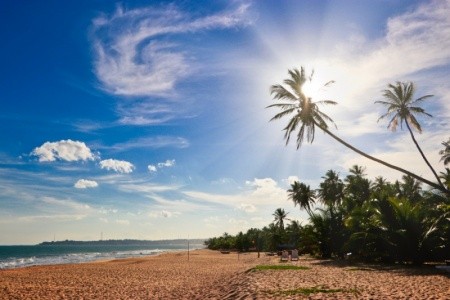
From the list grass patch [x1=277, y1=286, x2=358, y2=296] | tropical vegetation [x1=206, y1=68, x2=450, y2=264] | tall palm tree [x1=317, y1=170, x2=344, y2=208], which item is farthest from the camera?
tall palm tree [x1=317, y1=170, x2=344, y2=208]

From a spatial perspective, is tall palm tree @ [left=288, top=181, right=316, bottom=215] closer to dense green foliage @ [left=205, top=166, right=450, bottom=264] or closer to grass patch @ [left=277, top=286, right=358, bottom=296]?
dense green foliage @ [left=205, top=166, right=450, bottom=264]

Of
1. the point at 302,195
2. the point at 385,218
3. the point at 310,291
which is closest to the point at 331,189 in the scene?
the point at 302,195

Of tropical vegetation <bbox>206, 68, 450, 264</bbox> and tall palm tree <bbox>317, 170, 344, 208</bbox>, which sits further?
tall palm tree <bbox>317, 170, 344, 208</bbox>

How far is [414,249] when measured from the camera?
18.5 metres

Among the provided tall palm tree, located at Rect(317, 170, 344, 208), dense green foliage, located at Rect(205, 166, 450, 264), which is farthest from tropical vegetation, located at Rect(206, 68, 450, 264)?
tall palm tree, located at Rect(317, 170, 344, 208)

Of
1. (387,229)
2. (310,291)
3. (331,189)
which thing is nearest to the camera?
(310,291)

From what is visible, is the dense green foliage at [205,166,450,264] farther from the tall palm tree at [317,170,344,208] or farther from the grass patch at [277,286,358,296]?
the tall palm tree at [317,170,344,208]

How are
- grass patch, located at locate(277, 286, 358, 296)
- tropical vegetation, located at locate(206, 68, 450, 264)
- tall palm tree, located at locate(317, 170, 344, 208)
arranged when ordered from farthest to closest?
tall palm tree, located at locate(317, 170, 344, 208) < tropical vegetation, located at locate(206, 68, 450, 264) < grass patch, located at locate(277, 286, 358, 296)

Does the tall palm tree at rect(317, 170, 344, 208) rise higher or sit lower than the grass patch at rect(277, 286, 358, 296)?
higher

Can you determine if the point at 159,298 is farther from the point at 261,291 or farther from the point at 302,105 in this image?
the point at 302,105

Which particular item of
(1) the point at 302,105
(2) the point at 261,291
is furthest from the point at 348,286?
(1) the point at 302,105

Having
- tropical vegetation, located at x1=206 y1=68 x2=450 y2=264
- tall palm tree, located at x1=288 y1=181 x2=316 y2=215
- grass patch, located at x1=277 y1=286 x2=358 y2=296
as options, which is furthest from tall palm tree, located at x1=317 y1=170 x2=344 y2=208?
grass patch, located at x1=277 y1=286 x2=358 y2=296

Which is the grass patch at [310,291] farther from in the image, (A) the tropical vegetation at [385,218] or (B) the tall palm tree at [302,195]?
(B) the tall palm tree at [302,195]

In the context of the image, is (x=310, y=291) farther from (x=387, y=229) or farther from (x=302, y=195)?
(x=302, y=195)
